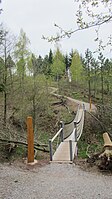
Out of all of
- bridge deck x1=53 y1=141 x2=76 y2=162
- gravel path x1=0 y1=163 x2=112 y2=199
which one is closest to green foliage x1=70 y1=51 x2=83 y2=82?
bridge deck x1=53 y1=141 x2=76 y2=162

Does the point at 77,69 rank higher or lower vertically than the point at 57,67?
lower

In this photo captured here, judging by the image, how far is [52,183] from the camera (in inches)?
190

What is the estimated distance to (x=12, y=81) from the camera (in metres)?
14.6

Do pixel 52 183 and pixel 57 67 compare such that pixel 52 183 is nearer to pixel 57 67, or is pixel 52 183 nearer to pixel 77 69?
pixel 57 67

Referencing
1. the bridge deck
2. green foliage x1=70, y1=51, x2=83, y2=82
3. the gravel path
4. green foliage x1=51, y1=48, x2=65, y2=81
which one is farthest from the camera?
green foliage x1=70, y1=51, x2=83, y2=82

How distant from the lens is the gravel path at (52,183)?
162 inches

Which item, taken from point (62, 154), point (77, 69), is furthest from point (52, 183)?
point (77, 69)

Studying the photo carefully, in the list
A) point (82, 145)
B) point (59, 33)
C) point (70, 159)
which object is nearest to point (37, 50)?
point (82, 145)

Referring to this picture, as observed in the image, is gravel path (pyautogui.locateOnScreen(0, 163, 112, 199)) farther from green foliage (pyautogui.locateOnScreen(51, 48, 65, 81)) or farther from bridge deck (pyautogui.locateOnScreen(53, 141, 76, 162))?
green foliage (pyautogui.locateOnScreen(51, 48, 65, 81))

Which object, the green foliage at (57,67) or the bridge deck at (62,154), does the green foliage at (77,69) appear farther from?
the bridge deck at (62,154)

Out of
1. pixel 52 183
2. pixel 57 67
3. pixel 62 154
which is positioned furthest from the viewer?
pixel 57 67

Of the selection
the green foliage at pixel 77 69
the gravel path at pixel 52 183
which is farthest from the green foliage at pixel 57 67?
the gravel path at pixel 52 183

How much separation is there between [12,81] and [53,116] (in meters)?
6.77

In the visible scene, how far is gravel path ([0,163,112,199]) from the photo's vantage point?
4.11 m
